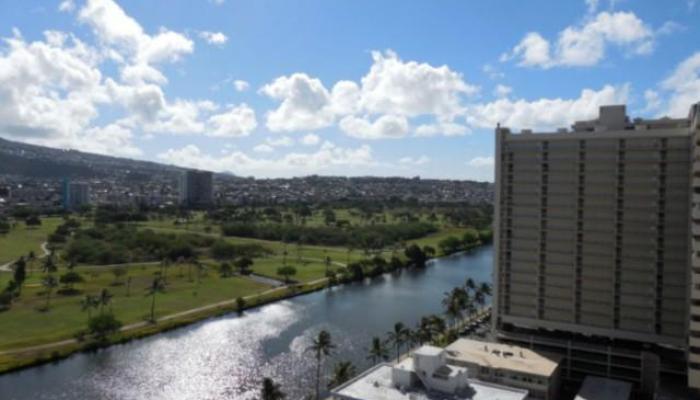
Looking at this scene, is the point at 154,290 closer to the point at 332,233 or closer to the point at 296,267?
the point at 296,267

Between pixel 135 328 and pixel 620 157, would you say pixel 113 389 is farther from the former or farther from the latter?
pixel 620 157

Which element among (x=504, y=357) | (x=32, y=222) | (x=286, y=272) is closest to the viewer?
(x=504, y=357)

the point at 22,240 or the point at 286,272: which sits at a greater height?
the point at 22,240

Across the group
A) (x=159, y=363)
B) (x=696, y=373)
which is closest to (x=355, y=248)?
(x=159, y=363)

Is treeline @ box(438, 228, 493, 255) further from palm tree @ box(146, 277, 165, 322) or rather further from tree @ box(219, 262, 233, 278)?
palm tree @ box(146, 277, 165, 322)

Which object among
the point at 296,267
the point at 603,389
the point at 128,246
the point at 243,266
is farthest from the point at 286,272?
the point at 603,389

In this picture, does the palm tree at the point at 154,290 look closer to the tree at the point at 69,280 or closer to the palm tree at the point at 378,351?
the tree at the point at 69,280
